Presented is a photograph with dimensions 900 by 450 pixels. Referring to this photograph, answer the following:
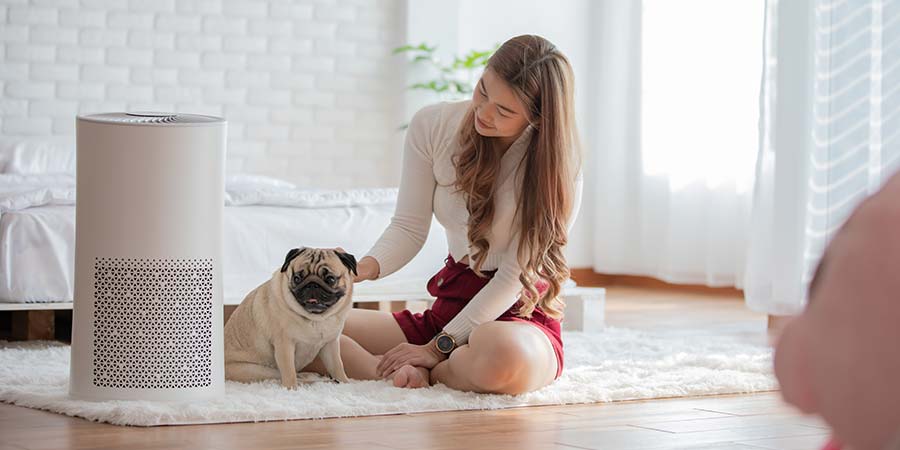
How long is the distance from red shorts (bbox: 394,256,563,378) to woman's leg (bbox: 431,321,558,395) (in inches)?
3.2

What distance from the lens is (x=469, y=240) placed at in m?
2.42

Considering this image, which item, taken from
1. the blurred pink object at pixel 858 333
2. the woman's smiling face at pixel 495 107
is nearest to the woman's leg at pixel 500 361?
the woman's smiling face at pixel 495 107

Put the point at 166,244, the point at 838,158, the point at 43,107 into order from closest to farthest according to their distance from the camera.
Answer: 1. the point at 166,244
2. the point at 838,158
3. the point at 43,107

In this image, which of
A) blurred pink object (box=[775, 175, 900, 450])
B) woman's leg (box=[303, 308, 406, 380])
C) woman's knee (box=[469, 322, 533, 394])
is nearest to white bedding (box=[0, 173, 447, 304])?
woman's leg (box=[303, 308, 406, 380])

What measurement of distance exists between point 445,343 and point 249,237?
3.95ft

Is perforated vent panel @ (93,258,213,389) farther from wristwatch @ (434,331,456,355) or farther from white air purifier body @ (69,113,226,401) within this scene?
wristwatch @ (434,331,456,355)

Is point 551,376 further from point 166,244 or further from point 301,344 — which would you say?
point 166,244

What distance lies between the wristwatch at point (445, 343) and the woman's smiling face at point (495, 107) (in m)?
0.44

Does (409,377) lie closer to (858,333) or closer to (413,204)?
(413,204)

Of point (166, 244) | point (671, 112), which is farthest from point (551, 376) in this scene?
point (671, 112)

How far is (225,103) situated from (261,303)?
3.35m

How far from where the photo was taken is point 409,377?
2.37 metres

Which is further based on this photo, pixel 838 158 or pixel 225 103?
pixel 225 103

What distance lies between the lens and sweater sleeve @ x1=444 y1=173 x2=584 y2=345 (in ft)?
7.80
